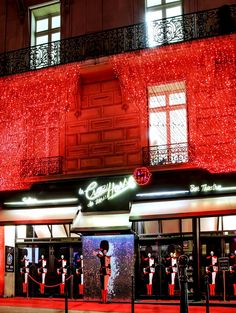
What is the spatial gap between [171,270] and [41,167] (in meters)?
5.38

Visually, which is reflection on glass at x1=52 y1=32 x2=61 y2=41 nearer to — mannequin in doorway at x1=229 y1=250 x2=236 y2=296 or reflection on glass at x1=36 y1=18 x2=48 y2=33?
reflection on glass at x1=36 y1=18 x2=48 y2=33

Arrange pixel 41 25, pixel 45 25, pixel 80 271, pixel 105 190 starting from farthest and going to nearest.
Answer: pixel 41 25, pixel 45 25, pixel 80 271, pixel 105 190

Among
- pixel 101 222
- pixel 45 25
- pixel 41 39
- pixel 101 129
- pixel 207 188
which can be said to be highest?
pixel 45 25

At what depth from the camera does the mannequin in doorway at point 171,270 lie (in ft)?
53.6

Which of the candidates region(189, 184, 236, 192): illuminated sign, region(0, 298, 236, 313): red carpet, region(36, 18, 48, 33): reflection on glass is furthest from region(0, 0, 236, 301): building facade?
region(0, 298, 236, 313): red carpet

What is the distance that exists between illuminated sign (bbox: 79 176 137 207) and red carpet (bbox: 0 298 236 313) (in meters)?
3.06

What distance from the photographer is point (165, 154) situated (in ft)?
52.8

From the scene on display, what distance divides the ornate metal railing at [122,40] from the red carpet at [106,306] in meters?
7.56

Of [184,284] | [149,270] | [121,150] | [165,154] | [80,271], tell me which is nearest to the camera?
[184,284]

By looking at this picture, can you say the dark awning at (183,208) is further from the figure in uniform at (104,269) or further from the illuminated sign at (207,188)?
the figure in uniform at (104,269)

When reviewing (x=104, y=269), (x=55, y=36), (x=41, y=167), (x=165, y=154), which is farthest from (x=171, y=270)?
(x=55, y=36)

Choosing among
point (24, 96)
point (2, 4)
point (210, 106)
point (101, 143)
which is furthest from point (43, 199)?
point (2, 4)

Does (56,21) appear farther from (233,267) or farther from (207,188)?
(233,267)

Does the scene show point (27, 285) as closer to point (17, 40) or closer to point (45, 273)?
point (45, 273)
